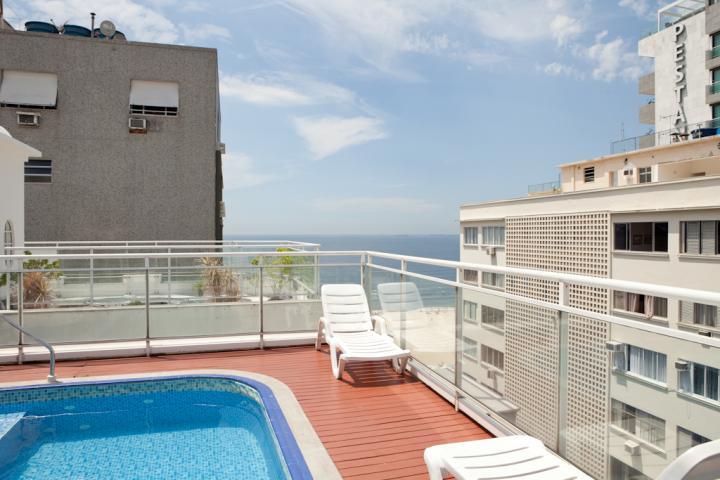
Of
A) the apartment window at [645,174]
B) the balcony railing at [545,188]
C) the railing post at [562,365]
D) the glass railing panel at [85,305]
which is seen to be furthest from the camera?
the balcony railing at [545,188]

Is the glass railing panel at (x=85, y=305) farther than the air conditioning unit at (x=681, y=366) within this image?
Yes

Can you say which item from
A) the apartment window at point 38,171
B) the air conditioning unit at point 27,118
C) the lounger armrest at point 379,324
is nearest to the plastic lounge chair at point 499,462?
the lounger armrest at point 379,324

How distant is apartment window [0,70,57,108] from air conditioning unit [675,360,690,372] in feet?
65.2

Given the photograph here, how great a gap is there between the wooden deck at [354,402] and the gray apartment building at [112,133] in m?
13.0

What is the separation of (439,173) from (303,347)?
10151 centimetres

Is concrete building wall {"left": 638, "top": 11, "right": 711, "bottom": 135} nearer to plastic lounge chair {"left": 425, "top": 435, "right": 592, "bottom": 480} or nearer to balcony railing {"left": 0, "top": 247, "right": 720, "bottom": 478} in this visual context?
balcony railing {"left": 0, "top": 247, "right": 720, "bottom": 478}

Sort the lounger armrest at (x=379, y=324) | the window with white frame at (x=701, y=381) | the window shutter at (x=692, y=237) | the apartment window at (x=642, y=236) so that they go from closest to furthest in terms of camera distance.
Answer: the window with white frame at (x=701, y=381), the lounger armrest at (x=379, y=324), the window shutter at (x=692, y=237), the apartment window at (x=642, y=236)

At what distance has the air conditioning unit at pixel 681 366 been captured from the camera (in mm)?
2129

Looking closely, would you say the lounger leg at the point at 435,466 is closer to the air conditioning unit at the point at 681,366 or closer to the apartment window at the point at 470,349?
the air conditioning unit at the point at 681,366

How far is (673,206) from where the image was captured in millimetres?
24344

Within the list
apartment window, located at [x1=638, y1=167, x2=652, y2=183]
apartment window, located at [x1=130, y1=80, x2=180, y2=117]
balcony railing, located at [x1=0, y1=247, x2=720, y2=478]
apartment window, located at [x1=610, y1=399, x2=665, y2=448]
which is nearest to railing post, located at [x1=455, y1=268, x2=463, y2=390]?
balcony railing, located at [x1=0, y1=247, x2=720, y2=478]

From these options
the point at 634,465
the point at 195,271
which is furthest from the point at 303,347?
the point at 634,465

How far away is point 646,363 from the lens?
7.77ft

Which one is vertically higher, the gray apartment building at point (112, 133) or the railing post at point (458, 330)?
the gray apartment building at point (112, 133)
